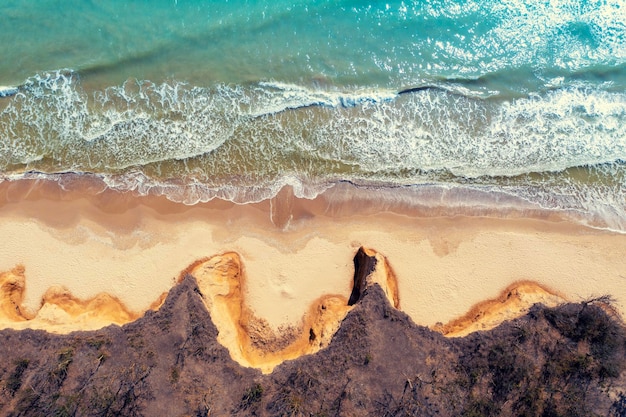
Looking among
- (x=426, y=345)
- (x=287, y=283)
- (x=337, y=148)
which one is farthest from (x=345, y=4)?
(x=426, y=345)

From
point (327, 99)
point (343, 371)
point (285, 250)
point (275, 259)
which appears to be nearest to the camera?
point (343, 371)

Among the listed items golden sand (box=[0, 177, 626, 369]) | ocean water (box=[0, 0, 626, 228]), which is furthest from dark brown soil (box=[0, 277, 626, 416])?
ocean water (box=[0, 0, 626, 228])

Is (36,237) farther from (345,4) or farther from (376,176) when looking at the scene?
(345,4)

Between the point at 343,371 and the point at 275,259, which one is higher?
the point at 275,259

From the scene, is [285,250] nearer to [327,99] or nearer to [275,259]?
[275,259]

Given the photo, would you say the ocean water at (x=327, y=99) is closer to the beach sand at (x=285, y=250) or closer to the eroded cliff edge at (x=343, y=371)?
the beach sand at (x=285, y=250)

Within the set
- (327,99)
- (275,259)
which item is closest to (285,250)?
(275,259)
